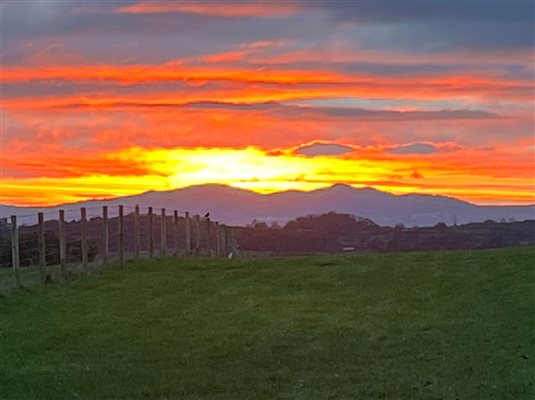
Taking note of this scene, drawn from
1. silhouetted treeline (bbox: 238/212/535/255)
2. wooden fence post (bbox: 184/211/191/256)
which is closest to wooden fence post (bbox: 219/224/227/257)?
silhouetted treeline (bbox: 238/212/535/255)

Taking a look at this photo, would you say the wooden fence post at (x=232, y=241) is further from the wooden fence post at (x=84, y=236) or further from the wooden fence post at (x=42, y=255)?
the wooden fence post at (x=42, y=255)

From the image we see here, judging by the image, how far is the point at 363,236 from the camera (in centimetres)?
4878

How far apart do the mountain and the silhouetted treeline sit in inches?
139

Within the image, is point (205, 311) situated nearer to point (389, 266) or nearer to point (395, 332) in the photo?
point (395, 332)

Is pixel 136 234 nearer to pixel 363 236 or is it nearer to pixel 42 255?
pixel 42 255

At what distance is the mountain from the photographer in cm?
5653

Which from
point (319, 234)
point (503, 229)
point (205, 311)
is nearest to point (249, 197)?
point (319, 234)

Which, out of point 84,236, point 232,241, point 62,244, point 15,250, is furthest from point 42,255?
point 232,241

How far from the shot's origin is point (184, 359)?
14258 millimetres

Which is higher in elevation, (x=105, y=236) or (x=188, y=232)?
(x=188, y=232)

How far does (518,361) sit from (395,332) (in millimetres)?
3308

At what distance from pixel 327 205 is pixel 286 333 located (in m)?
55.6

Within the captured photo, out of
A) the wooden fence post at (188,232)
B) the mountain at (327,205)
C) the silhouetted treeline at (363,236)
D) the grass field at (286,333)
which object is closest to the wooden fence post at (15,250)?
the grass field at (286,333)

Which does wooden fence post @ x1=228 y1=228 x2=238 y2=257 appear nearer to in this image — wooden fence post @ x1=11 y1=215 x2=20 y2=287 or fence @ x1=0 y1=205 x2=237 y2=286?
fence @ x1=0 y1=205 x2=237 y2=286
